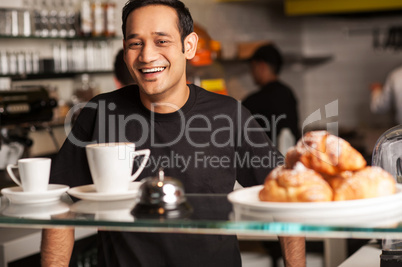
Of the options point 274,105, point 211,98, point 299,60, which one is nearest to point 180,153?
point 211,98

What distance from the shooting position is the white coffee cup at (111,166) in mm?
1102

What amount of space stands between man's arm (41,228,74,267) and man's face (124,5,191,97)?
1.35ft

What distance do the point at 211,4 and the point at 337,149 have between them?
5080 millimetres

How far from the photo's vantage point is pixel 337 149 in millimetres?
999

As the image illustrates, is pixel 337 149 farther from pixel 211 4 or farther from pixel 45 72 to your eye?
pixel 211 4

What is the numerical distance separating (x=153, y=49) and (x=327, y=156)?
600mm

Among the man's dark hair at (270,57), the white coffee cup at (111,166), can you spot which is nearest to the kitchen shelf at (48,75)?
the man's dark hair at (270,57)

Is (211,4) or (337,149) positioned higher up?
(211,4)

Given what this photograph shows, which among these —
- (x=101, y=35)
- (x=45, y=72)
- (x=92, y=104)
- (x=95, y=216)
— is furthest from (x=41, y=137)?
(x=95, y=216)

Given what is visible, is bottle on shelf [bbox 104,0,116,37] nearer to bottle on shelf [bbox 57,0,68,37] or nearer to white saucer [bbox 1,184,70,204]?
bottle on shelf [bbox 57,0,68,37]

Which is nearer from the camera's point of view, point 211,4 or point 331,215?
point 331,215

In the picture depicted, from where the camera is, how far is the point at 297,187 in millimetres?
932

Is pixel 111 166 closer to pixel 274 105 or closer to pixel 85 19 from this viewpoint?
pixel 274 105

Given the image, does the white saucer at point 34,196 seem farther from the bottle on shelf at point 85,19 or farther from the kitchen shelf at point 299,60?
the kitchen shelf at point 299,60
